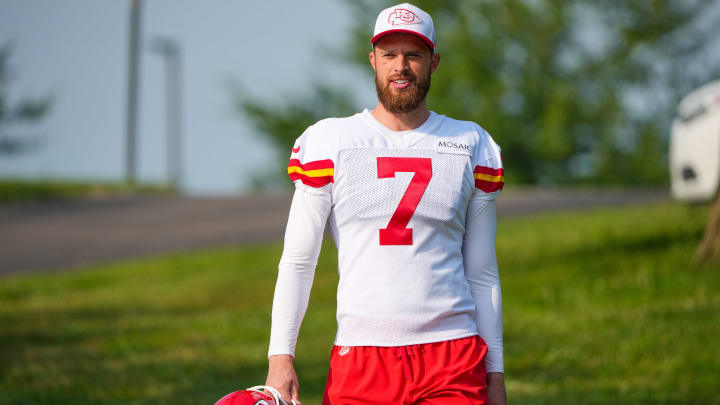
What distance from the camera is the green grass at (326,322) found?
26.6 feet

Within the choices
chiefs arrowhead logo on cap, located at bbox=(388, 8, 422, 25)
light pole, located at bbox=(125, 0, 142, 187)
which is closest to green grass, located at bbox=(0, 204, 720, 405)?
chiefs arrowhead logo on cap, located at bbox=(388, 8, 422, 25)

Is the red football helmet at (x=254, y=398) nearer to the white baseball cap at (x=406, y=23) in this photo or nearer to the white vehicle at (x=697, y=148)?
the white baseball cap at (x=406, y=23)

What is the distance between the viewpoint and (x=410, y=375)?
319cm

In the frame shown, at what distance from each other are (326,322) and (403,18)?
8333 mm

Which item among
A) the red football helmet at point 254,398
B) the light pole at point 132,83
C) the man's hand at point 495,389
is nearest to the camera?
the red football helmet at point 254,398

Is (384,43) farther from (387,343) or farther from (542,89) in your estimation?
(542,89)

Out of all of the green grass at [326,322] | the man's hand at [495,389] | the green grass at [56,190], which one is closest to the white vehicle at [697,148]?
the green grass at [326,322]

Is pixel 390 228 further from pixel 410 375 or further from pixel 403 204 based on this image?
pixel 410 375

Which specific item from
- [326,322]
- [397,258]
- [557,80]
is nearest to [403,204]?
[397,258]

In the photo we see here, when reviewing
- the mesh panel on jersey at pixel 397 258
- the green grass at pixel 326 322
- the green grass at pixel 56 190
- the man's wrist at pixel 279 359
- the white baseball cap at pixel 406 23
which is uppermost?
the green grass at pixel 56 190

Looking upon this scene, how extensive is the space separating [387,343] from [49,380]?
6087 millimetres

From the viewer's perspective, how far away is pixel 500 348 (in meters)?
3.40

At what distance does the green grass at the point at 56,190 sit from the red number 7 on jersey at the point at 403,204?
73.1 ft

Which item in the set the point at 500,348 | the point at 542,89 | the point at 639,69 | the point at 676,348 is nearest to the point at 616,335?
the point at 676,348
